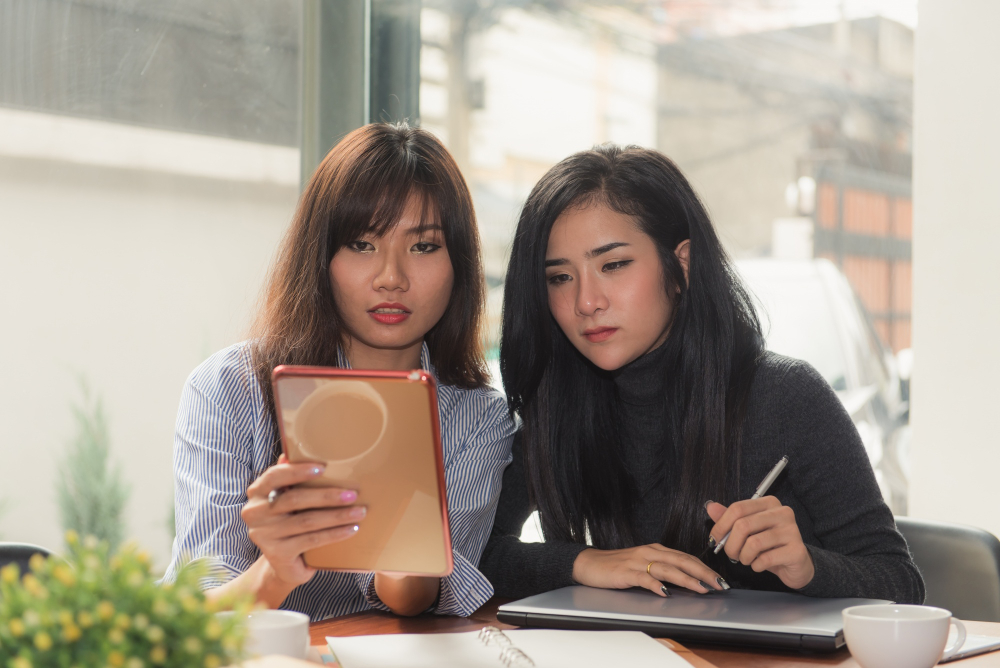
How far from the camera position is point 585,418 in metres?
1.68

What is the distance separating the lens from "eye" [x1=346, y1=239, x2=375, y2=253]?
1.49 meters

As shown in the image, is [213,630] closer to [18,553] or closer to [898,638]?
[898,638]

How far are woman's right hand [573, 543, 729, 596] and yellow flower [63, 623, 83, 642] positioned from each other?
86 cm

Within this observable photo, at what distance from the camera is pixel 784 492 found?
1.58m

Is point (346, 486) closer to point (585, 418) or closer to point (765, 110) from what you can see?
point (585, 418)

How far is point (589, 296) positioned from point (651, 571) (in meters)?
0.50

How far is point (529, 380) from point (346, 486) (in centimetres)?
76

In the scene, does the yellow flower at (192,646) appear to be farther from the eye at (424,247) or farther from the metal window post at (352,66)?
the metal window post at (352,66)

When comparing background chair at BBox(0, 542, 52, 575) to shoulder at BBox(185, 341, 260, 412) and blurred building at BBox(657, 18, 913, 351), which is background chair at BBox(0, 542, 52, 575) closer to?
shoulder at BBox(185, 341, 260, 412)

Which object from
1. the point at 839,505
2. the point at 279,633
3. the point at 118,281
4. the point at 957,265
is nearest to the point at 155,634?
the point at 279,633

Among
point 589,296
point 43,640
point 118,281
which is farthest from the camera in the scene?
point 118,281

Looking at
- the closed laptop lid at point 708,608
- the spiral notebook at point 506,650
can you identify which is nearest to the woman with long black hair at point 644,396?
the closed laptop lid at point 708,608

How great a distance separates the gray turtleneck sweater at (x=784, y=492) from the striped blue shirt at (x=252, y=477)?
0.32ft

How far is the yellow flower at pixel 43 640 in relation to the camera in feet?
1.58
